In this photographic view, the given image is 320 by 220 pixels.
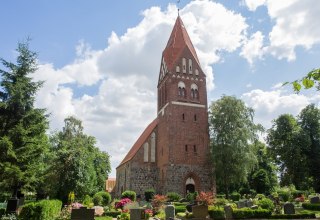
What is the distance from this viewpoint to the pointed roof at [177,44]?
1161 inches

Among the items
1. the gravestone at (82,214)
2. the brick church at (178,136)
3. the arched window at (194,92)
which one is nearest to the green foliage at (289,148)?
the brick church at (178,136)

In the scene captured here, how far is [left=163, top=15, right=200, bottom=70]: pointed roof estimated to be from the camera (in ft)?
96.8

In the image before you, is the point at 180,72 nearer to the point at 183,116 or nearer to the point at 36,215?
the point at 183,116

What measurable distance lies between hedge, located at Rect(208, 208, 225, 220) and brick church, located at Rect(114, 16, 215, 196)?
10.2 m

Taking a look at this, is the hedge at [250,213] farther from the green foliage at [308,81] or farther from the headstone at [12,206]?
the green foliage at [308,81]

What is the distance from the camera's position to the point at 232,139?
26.9m

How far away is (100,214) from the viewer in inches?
677

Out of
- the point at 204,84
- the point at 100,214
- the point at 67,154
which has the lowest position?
the point at 100,214

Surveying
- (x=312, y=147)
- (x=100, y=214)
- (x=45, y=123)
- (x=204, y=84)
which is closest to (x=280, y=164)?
(x=312, y=147)

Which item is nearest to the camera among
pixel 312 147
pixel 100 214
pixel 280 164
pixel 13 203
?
pixel 13 203

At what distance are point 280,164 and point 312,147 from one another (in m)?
4.12

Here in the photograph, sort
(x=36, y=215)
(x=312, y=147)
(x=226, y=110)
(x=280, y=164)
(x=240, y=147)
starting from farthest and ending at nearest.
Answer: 1. (x=280, y=164)
2. (x=312, y=147)
3. (x=226, y=110)
4. (x=240, y=147)
5. (x=36, y=215)

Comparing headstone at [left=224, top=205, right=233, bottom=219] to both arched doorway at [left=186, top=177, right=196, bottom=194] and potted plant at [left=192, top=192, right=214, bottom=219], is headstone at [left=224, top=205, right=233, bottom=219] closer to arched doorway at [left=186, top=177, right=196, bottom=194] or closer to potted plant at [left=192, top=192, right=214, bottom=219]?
potted plant at [left=192, top=192, right=214, bottom=219]

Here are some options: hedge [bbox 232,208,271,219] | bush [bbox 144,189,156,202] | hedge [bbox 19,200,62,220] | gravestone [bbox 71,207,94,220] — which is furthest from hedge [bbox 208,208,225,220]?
bush [bbox 144,189,156,202]
